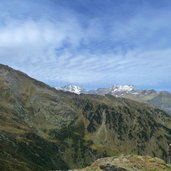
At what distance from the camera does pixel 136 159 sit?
5556cm

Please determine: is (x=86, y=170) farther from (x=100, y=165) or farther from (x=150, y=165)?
(x=150, y=165)

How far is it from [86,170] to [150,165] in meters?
8.48

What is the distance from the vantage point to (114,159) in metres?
58.0

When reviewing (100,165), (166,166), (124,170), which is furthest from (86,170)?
(166,166)

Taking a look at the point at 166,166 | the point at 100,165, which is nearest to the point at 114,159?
the point at 100,165

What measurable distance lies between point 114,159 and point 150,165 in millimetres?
6180

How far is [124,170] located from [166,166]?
19.2ft

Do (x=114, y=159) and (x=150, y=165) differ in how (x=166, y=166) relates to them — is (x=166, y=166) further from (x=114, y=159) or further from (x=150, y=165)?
(x=114, y=159)

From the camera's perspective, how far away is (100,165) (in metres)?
55.1

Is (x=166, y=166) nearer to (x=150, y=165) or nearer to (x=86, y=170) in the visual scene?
(x=150, y=165)

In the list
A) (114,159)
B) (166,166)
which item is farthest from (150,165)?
(114,159)

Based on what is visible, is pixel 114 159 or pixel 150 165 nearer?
pixel 150 165

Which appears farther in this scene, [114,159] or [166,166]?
[114,159]

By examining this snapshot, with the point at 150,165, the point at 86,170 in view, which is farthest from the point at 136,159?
the point at 86,170
